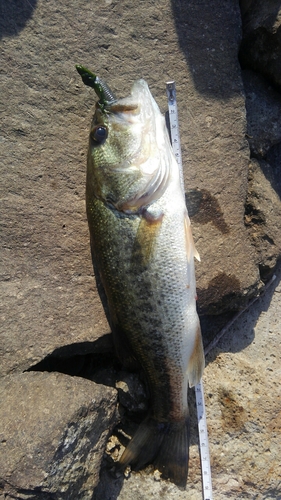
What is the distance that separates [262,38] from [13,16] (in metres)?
1.72

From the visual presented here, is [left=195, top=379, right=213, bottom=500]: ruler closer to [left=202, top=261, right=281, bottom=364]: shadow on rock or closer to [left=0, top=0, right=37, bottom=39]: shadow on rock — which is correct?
[left=202, top=261, right=281, bottom=364]: shadow on rock

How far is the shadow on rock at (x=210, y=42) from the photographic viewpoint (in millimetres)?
3166

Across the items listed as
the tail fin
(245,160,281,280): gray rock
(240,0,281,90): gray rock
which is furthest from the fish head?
the tail fin

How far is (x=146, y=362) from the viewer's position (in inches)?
110

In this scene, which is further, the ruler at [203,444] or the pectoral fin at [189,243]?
the ruler at [203,444]

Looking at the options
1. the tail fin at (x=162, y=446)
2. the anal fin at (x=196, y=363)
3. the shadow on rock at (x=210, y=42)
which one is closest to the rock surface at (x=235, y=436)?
the tail fin at (x=162, y=446)

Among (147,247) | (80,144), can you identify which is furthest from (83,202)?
(147,247)

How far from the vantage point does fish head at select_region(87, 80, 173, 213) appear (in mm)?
2670

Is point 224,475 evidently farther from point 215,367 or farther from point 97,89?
point 97,89

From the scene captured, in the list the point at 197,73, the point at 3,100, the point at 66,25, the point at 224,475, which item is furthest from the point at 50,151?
the point at 224,475

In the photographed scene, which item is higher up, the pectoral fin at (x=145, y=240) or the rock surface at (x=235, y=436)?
the pectoral fin at (x=145, y=240)

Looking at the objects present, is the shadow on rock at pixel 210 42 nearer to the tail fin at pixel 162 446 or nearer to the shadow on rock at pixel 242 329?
the shadow on rock at pixel 242 329

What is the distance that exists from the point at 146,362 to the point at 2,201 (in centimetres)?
136

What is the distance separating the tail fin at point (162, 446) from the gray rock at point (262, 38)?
2.54 meters
